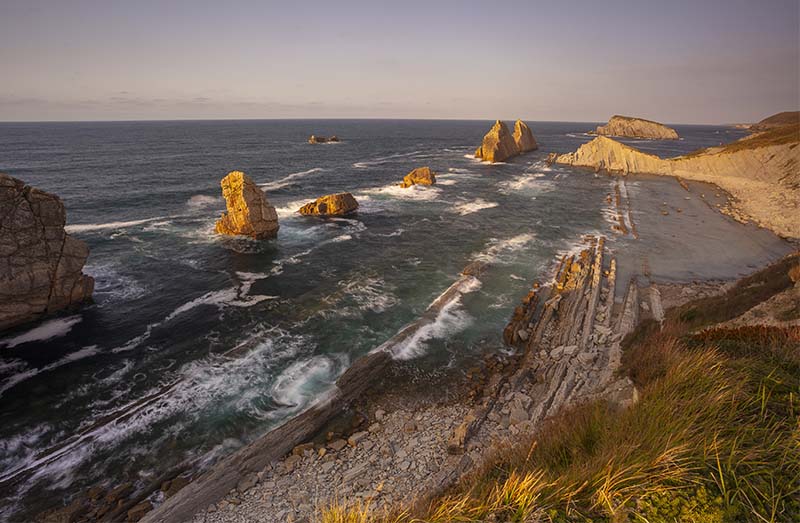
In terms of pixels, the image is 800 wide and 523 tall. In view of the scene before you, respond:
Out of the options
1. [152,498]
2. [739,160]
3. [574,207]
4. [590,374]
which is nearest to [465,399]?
[590,374]

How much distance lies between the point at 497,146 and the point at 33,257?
92.4 metres

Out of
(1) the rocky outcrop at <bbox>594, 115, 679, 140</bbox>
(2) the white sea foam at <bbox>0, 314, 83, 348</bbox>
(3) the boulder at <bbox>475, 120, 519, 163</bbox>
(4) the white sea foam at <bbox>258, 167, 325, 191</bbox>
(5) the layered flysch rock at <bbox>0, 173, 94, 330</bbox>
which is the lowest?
(2) the white sea foam at <bbox>0, 314, 83, 348</bbox>

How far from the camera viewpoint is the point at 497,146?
94.2 metres

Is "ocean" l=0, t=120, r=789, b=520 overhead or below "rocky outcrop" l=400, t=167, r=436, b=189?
below

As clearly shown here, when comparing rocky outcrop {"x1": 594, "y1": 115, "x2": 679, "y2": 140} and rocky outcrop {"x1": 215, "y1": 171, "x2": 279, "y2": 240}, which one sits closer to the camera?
rocky outcrop {"x1": 215, "y1": 171, "x2": 279, "y2": 240}

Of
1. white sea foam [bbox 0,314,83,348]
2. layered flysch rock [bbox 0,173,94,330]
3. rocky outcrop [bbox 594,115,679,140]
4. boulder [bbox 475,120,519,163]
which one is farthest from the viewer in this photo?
rocky outcrop [bbox 594,115,679,140]

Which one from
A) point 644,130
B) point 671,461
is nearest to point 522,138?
point 671,461

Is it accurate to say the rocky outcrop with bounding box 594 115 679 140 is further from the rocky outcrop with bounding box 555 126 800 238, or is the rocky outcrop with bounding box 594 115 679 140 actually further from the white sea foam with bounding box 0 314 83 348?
the white sea foam with bounding box 0 314 83 348

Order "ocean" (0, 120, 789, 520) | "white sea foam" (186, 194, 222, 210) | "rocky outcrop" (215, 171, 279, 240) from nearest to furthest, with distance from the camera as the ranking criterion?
"ocean" (0, 120, 789, 520) → "rocky outcrop" (215, 171, 279, 240) → "white sea foam" (186, 194, 222, 210)

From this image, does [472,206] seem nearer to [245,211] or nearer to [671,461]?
[245,211]

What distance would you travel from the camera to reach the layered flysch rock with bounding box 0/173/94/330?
2017 centimetres

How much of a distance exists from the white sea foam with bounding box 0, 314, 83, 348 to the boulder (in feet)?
297

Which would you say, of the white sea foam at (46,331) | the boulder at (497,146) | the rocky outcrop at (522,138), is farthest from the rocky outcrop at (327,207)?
the rocky outcrop at (522,138)

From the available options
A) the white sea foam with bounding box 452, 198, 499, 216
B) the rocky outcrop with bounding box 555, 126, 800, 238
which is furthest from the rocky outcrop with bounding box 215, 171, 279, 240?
the rocky outcrop with bounding box 555, 126, 800, 238
